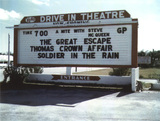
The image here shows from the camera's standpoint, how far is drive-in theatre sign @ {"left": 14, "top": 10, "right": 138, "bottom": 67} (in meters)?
13.8

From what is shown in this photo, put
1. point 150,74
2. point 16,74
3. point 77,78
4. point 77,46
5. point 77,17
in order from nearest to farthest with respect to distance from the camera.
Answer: point 77,46
point 77,17
point 77,78
point 16,74
point 150,74

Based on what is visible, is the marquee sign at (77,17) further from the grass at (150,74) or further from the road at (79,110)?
the grass at (150,74)

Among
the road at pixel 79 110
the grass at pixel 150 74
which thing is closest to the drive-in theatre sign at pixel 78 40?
the road at pixel 79 110

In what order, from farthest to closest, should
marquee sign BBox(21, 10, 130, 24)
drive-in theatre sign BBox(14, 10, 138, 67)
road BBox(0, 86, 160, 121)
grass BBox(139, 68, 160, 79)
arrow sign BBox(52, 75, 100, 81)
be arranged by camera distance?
1. grass BBox(139, 68, 160, 79)
2. arrow sign BBox(52, 75, 100, 81)
3. marquee sign BBox(21, 10, 130, 24)
4. drive-in theatre sign BBox(14, 10, 138, 67)
5. road BBox(0, 86, 160, 121)

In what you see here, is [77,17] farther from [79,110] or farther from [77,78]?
[79,110]

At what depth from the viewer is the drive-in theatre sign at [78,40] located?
13.8 m

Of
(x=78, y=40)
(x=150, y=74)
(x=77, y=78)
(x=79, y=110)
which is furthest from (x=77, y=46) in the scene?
(x=150, y=74)

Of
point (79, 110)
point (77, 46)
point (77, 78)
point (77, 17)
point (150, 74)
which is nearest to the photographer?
point (79, 110)

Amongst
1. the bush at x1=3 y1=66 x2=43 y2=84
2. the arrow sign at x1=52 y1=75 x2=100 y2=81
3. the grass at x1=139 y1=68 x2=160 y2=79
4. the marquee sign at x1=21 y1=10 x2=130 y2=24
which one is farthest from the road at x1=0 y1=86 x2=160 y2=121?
the grass at x1=139 y1=68 x2=160 y2=79

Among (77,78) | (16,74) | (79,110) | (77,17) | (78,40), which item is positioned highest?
(77,17)

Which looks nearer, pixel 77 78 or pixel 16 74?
pixel 77 78

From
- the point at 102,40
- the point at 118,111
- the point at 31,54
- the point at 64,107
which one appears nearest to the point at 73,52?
the point at 102,40

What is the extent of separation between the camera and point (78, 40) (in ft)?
48.5

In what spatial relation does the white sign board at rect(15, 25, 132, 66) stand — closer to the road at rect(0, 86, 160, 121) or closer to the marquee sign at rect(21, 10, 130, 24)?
the marquee sign at rect(21, 10, 130, 24)
